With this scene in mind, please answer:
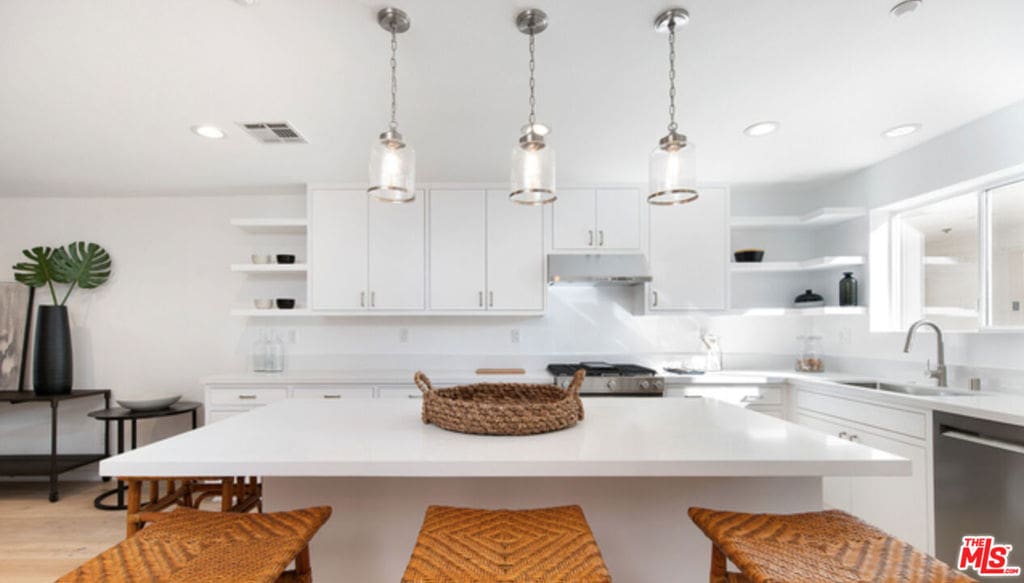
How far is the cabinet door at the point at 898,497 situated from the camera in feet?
7.25

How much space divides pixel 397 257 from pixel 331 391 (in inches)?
42.0

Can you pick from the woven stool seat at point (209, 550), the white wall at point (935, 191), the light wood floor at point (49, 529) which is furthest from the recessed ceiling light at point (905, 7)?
the light wood floor at point (49, 529)

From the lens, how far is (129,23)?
1607 mm

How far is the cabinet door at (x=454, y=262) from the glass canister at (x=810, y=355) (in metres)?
2.49

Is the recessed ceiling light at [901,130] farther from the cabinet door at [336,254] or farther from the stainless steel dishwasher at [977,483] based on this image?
the cabinet door at [336,254]

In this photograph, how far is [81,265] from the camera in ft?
12.0

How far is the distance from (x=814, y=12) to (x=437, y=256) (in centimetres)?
254

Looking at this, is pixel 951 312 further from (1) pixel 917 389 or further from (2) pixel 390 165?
(2) pixel 390 165

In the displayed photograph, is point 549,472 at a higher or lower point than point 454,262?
lower

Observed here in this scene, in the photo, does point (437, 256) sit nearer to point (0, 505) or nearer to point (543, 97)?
point (543, 97)

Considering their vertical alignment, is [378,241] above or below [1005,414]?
above

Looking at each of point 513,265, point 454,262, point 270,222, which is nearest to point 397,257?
point 454,262

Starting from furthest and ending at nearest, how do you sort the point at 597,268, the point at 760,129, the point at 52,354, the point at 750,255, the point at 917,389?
the point at 750,255, the point at 52,354, the point at 597,268, the point at 917,389, the point at 760,129

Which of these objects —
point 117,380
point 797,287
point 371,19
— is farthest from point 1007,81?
point 117,380
